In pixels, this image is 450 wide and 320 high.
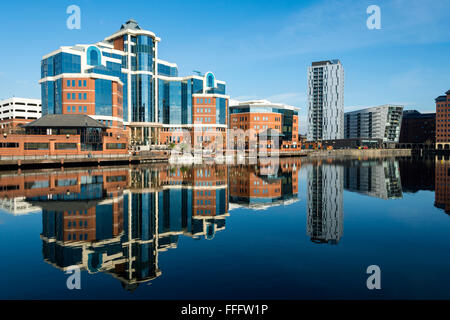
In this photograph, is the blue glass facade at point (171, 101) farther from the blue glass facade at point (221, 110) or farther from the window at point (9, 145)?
the window at point (9, 145)

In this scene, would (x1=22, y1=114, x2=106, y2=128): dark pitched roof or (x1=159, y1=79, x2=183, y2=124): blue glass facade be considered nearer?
(x1=22, y1=114, x2=106, y2=128): dark pitched roof

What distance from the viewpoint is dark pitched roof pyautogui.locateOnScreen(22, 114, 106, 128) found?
71.4 meters

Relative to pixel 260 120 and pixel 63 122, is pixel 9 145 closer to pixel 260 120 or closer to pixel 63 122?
pixel 63 122

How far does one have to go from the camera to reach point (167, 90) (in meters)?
129

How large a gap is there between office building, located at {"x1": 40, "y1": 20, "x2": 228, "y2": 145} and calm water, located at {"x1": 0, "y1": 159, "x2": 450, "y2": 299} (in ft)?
211

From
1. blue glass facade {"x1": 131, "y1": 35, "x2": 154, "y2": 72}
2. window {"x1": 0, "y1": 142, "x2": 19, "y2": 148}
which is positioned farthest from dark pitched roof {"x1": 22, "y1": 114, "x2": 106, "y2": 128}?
blue glass facade {"x1": 131, "y1": 35, "x2": 154, "y2": 72}

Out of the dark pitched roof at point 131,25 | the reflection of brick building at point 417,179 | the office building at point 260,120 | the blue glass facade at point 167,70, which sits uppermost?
the dark pitched roof at point 131,25

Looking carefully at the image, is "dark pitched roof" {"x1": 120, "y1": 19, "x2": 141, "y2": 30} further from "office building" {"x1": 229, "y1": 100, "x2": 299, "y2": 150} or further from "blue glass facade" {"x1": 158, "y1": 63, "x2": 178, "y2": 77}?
"office building" {"x1": 229, "y1": 100, "x2": 299, "y2": 150}

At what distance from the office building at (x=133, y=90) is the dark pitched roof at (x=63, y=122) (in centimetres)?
1326

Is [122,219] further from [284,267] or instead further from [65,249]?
[284,267]

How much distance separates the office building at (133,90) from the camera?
3546 inches

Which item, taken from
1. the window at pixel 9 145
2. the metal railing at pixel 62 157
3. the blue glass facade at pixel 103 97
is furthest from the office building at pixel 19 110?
the window at pixel 9 145
